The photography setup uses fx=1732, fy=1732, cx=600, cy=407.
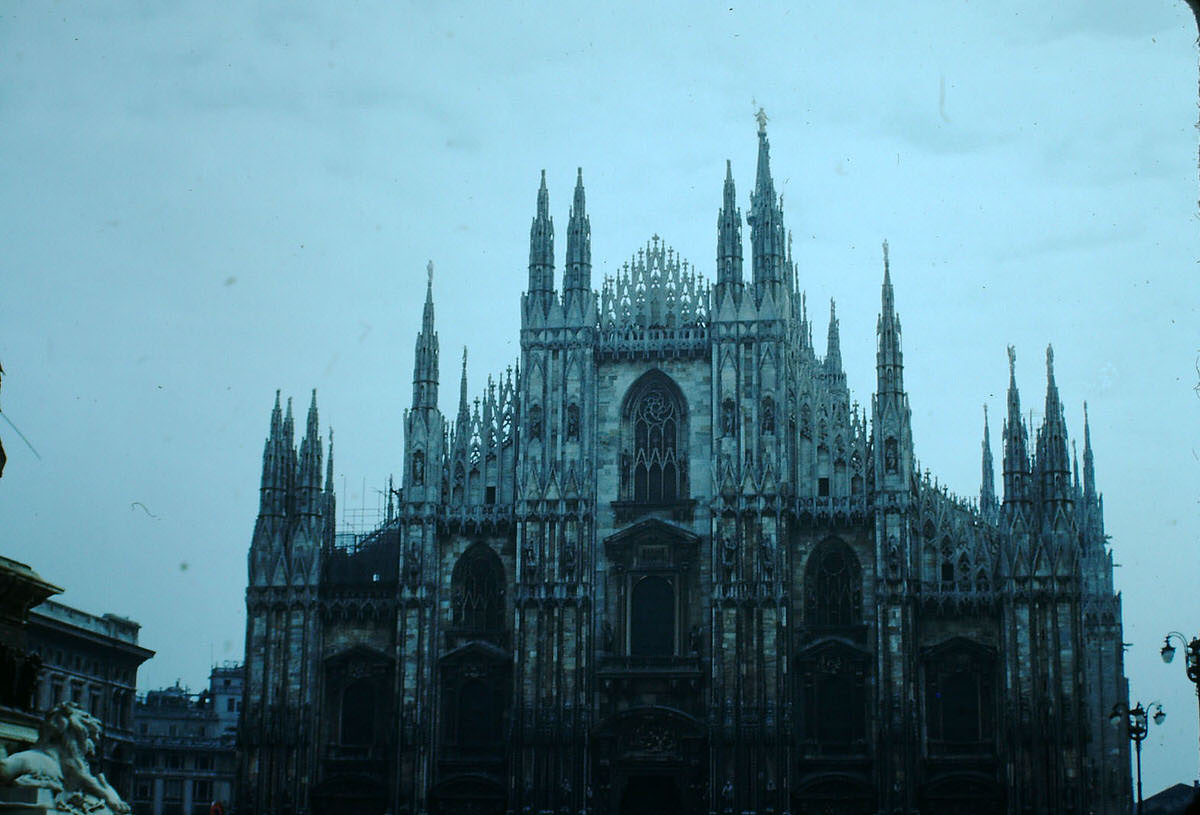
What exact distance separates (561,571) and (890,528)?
1225cm

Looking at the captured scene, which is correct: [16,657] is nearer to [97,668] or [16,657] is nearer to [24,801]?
[24,801]

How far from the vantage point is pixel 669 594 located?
64562 millimetres

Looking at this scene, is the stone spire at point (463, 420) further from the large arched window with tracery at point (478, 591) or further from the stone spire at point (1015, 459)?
the stone spire at point (1015, 459)

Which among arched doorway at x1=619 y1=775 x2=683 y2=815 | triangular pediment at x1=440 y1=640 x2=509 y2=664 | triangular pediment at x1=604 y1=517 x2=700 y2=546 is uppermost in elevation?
triangular pediment at x1=604 y1=517 x2=700 y2=546

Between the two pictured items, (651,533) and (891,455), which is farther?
(651,533)

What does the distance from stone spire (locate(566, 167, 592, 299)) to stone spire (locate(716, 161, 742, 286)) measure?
203 inches

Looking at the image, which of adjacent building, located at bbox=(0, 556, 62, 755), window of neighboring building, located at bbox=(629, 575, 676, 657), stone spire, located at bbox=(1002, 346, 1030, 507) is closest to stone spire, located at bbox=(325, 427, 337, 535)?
window of neighboring building, located at bbox=(629, 575, 676, 657)

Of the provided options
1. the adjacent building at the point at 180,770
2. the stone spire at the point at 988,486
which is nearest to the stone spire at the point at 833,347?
the stone spire at the point at 988,486

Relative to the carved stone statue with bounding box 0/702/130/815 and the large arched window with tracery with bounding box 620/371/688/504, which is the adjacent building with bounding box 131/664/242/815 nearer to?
the large arched window with tracery with bounding box 620/371/688/504

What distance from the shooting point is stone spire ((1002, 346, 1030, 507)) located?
206 ft

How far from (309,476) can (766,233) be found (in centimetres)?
2003

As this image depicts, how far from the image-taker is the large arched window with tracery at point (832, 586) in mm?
63031

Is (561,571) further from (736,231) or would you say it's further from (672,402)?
(736,231)

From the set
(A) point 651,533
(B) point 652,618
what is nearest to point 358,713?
(B) point 652,618
